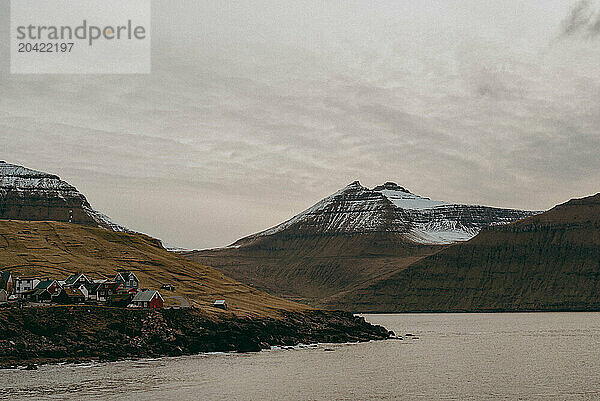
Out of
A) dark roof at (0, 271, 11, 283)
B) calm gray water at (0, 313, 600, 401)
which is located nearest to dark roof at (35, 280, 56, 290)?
dark roof at (0, 271, 11, 283)

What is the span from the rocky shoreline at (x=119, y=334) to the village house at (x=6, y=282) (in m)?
23.0

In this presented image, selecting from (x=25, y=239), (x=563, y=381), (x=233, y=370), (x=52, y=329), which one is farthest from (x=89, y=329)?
(x=25, y=239)

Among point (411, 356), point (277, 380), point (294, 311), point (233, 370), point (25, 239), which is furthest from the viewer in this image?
point (25, 239)

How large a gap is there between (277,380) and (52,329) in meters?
37.6

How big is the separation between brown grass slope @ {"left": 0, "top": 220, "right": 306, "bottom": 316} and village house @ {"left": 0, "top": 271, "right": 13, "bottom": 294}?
9.17 m

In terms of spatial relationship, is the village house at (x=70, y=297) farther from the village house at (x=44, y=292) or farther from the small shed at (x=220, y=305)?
the small shed at (x=220, y=305)

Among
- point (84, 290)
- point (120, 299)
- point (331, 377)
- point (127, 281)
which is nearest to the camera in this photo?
point (331, 377)

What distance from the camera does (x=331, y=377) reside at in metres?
92.9

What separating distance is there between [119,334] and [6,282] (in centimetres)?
3178

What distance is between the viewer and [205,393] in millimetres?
77500

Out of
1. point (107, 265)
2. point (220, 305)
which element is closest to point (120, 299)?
point (220, 305)

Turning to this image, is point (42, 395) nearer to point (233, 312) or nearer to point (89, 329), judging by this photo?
point (89, 329)

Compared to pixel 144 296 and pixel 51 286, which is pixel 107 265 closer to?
pixel 51 286

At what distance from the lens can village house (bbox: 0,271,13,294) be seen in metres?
129
